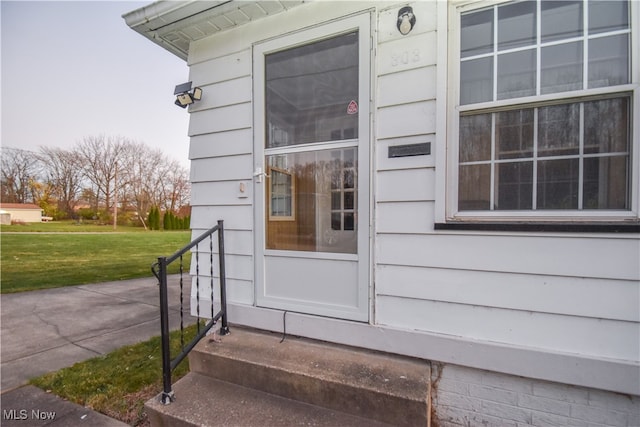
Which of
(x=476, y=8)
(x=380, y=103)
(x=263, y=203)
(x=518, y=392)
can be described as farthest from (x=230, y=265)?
(x=476, y=8)

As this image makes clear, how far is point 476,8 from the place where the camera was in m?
1.71

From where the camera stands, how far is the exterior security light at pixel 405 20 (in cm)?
180

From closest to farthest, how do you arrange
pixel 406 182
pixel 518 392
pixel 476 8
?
1. pixel 518 392
2. pixel 476 8
3. pixel 406 182

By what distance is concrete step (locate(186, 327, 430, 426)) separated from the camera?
153 centimetres

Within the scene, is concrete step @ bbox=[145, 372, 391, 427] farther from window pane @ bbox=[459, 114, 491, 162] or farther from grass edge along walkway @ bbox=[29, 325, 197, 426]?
window pane @ bbox=[459, 114, 491, 162]

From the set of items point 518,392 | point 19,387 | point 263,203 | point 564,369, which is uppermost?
point 263,203

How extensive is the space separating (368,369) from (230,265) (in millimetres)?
1347

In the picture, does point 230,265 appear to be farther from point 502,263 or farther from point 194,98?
point 502,263

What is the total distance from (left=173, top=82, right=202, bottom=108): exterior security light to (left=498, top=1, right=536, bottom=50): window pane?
226cm

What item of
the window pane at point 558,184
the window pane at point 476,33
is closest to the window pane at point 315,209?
the window pane at point 476,33

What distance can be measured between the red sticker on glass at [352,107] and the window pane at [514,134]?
0.90 meters

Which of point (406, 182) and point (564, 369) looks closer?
point (564, 369)

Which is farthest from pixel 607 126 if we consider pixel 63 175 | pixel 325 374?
pixel 63 175

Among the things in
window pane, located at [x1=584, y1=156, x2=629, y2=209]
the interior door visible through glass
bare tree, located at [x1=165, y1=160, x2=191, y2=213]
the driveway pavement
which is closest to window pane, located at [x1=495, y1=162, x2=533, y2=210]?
window pane, located at [x1=584, y1=156, x2=629, y2=209]
